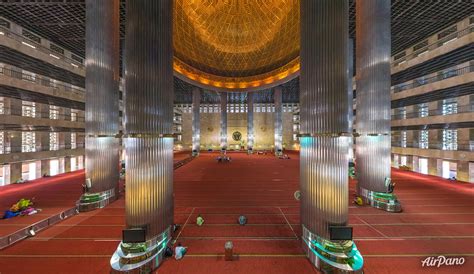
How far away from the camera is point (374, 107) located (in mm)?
10773

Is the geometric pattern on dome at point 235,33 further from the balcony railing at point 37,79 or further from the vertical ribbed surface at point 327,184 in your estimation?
the vertical ribbed surface at point 327,184

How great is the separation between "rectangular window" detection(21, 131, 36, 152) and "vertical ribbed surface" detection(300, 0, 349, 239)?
82.5 ft

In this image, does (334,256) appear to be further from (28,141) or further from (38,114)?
(38,114)

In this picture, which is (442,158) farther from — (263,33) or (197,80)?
(197,80)

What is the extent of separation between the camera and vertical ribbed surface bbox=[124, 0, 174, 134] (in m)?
5.81

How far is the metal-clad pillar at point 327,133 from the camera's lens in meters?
5.52

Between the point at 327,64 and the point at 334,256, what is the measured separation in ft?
18.3

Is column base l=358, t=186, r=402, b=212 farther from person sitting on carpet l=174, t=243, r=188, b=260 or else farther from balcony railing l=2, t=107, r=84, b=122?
balcony railing l=2, t=107, r=84, b=122

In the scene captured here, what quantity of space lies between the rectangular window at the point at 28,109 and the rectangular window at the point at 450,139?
4151cm

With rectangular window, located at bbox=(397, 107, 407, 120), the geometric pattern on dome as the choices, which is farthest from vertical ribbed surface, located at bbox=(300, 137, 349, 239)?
rectangular window, located at bbox=(397, 107, 407, 120)

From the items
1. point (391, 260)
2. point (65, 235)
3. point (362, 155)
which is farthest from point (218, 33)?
point (391, 260)

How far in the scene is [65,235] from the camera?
25.3 feet

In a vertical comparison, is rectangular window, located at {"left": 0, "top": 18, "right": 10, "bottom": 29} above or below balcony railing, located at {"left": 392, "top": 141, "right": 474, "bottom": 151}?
above

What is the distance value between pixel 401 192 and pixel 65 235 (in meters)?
19.7
